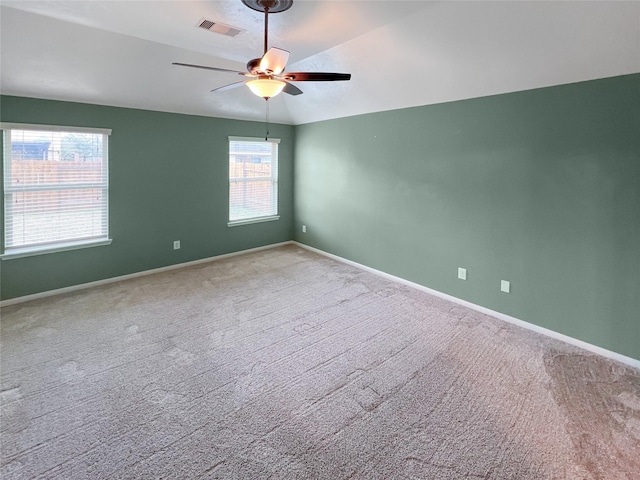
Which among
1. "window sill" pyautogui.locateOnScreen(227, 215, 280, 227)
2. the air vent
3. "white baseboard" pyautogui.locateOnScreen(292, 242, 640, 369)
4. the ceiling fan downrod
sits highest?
the air vent

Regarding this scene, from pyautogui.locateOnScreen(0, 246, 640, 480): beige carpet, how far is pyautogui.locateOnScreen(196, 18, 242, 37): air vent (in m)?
2.77

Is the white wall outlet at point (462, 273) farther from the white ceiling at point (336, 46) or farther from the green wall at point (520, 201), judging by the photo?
the white ceiling at point (336, 46)

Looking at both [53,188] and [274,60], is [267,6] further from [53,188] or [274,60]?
[53,188]

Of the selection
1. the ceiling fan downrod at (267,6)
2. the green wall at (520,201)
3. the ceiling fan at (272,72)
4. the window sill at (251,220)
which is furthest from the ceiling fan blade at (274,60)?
the window sill at (251,220)

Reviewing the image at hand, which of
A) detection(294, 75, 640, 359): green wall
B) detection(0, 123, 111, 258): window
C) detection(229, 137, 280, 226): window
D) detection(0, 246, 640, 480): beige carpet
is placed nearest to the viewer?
detection(0, 246, 640, 480): beige carpet

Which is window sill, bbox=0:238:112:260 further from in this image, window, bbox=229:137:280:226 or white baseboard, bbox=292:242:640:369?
white baseboard, bbox=292:242:640:369

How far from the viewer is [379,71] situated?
3795 mm

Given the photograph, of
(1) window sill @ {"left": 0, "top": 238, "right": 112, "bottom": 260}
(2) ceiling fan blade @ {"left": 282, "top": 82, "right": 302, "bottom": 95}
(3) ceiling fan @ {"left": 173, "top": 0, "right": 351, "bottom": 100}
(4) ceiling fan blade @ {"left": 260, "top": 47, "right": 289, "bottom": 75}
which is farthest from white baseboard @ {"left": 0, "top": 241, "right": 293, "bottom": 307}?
(4) ceiling fan blade @ {"left": 260, "top": 47, "right": 289, "bottom": 75}

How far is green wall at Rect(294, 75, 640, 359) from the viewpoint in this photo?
110 inches

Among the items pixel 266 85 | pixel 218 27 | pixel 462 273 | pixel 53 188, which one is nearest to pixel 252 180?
pixel 53 188

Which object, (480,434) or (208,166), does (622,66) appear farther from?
(208,166)

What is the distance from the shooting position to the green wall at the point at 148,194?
3.91 metres

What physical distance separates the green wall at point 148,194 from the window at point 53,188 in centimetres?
10

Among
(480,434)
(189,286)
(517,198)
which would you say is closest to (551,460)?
(480,434)
